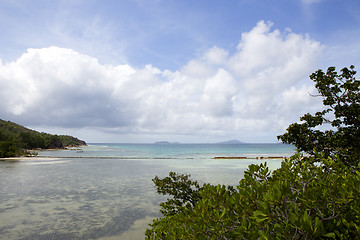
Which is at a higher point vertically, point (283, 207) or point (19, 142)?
point (19, 142)

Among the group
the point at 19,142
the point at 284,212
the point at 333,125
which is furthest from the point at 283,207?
the point at 19,142

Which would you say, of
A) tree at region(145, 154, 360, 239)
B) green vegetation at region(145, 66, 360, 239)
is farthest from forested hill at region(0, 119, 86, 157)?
tree at region(145, 154, 360, 239)

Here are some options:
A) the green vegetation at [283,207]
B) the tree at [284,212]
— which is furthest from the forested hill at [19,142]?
the tree at [284,212]

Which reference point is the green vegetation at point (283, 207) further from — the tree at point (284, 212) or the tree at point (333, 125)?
the tree at point (333, 125)

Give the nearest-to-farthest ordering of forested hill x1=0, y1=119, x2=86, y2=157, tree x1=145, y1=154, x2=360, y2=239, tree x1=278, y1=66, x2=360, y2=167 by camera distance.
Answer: tree x1=145, y1=154, x2=360, y2=239, tree x1=278, y1=66, x2=360, y2=167, forested hill x1=0, y1=119, x2=86, y2=157

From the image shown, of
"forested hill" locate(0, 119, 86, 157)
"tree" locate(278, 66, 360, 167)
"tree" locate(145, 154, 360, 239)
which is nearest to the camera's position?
"tree" locate(145, 154, 360, 239)

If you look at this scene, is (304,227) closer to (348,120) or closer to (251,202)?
(251,202)

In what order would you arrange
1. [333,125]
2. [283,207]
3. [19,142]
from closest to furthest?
[283,207] → [333,125] → [19,142]

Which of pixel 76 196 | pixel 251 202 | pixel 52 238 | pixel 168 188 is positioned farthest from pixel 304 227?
pixel 76 196

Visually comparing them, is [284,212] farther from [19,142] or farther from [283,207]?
[19,142]

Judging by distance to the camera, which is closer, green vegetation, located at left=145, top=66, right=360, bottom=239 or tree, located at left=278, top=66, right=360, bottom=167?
green vegetation, located at left=145, top=66, right=360, bottom=239

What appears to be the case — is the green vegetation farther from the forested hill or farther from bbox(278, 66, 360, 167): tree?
the forested hill

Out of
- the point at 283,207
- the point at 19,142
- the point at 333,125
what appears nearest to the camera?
the point at 283,207

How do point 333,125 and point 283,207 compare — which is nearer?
point 283,207
